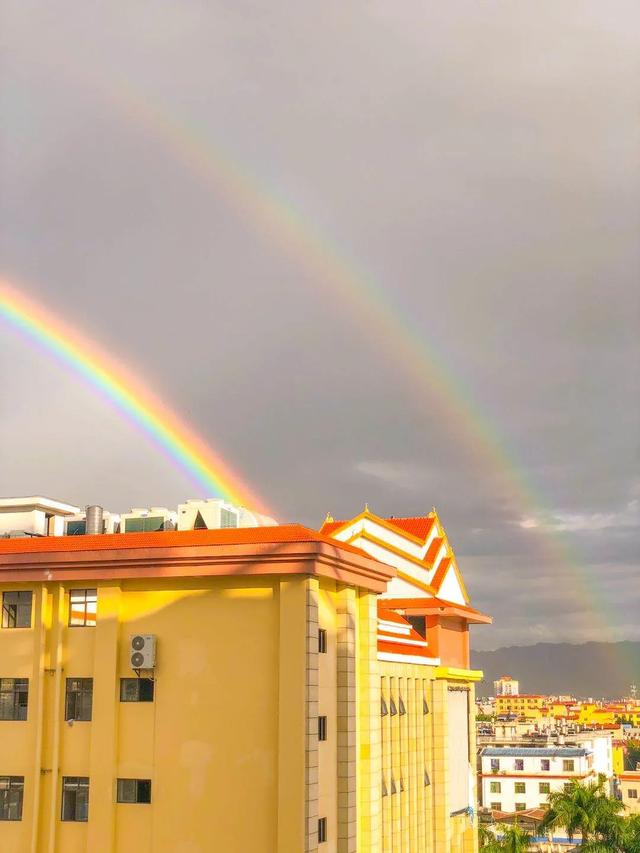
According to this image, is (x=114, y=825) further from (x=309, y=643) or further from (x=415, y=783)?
(x=415, y=783)

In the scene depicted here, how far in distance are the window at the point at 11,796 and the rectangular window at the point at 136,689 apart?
3892mm

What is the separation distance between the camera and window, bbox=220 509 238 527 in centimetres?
3797

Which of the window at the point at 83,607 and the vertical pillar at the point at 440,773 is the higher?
the window at the point at 83,607

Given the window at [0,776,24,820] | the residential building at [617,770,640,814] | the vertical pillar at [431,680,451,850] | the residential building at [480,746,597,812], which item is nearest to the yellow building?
the window at [0,776,24,820]

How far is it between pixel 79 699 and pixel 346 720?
815cm

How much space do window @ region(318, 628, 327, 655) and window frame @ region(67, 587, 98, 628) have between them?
6752 mm

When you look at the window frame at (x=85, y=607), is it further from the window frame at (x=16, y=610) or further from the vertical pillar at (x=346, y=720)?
the vertical pillar at (x=346, y=720)

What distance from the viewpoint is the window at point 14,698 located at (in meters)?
30.5

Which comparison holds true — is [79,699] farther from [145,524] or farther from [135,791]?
[145,524]

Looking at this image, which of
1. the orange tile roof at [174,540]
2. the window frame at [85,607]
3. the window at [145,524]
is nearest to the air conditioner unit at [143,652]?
the window frame at [85,607]

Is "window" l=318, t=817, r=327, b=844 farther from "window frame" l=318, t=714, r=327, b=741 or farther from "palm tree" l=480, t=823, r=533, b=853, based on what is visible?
"palm tree" l=480, t=823, r=533, b=853

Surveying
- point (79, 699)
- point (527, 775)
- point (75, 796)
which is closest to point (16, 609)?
point (79, 699)

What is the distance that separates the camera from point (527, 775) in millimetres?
126562

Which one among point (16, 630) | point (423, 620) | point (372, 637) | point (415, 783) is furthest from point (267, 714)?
point (423, 620)
